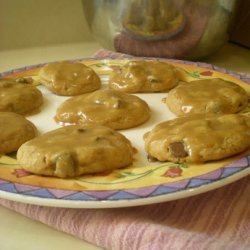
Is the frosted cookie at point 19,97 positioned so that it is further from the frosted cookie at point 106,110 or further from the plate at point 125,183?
the plate at point 125,183

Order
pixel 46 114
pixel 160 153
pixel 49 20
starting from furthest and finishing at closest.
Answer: pixel 49 20
pixel 46 114
pixel 160 153

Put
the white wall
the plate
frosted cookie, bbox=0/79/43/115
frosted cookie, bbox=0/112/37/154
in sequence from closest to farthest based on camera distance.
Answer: the plate
frosted cookie, bbox=0/112/37/154
frosted cookie, bbox=0/79/43/115
the white wall

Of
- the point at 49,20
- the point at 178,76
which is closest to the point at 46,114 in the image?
the point at 178,76

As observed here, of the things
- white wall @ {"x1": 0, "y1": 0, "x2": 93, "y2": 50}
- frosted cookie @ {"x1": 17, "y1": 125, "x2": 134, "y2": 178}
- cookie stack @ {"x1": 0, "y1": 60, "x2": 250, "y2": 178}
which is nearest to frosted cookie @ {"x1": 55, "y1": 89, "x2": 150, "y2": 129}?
cookie stack @ {"x1": 0, "y1": 60, "x2": 250, "y2": 178}

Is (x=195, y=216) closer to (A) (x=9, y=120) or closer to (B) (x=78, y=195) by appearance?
(B) (x=78, y=195)

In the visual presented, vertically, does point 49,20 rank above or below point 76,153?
below

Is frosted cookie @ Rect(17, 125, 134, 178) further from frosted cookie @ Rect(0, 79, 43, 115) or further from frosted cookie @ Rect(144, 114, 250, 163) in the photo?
frosted cookie @ Rect(0, 79, 43, 115)

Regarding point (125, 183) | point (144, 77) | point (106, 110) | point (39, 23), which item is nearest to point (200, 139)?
point (125, 183)

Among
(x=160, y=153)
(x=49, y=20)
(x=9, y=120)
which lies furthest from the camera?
(x=49, y=20)
